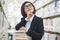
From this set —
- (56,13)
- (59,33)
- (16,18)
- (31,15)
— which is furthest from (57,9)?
(16,18)

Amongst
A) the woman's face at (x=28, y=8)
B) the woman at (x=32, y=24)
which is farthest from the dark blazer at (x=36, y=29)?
the woman's face at (x=28, y=8)

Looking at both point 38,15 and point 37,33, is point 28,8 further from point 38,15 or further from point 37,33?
point 38,15

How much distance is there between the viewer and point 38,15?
11.8 ft

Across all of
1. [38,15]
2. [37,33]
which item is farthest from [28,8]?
[38,15]

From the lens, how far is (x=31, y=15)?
5.93 ft

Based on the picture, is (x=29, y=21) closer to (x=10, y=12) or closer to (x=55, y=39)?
(x=55, y=39)

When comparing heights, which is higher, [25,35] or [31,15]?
[31,15]

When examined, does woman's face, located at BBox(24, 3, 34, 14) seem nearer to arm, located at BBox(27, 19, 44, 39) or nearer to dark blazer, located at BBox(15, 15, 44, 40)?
dark blazer, located at BBox(15, 15, 44, 40)

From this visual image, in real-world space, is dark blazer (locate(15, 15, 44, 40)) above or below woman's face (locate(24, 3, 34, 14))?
below

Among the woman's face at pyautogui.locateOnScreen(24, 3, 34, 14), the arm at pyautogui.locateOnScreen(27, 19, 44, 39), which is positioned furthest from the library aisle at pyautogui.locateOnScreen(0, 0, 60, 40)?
the woman's face at pyautogui.locateOnScreen(24, 3, 34, 14)

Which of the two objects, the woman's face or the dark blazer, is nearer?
the dark blazer

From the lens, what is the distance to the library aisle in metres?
1.84

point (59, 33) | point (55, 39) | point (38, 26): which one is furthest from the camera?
point (55, 39)

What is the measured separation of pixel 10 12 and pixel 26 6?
277 cm
